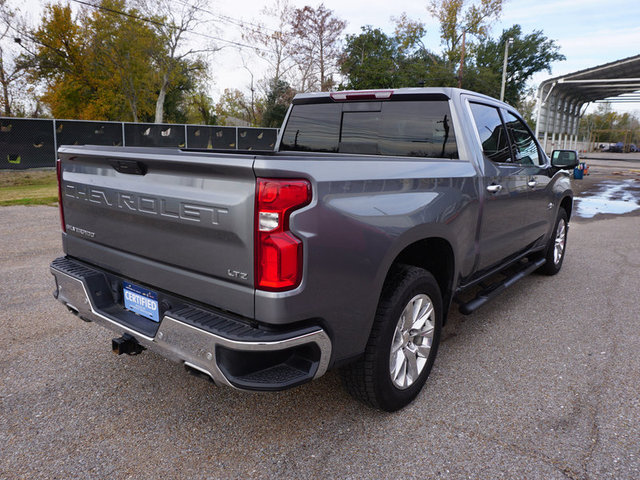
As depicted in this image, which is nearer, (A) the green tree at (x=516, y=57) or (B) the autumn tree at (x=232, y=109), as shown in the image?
(A) the green tree at (x=516, y=57)

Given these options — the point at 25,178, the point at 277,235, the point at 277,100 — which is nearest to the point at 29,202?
the point at 25,178

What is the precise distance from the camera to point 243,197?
1931mm

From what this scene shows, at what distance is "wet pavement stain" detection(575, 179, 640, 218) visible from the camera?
11.6m

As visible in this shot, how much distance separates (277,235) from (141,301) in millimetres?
1022

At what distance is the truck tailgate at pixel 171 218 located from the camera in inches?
77.8

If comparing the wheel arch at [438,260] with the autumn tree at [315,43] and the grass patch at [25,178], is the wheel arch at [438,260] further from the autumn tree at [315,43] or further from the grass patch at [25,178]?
the autumn tree at [315,43]

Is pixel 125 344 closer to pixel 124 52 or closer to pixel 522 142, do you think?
pixel 522 142

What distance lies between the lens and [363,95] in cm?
355

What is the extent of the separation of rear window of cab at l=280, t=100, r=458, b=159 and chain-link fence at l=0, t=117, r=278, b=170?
27.1ft

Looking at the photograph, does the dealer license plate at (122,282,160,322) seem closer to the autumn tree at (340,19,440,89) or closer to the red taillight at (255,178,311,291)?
the red taillight at (255,178,311,291)

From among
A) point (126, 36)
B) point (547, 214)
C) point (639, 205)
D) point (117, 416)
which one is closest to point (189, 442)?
point (117, 416)

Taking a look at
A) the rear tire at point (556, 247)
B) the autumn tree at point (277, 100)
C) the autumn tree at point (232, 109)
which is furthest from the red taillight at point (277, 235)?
the autumn tree at point (232, 109)

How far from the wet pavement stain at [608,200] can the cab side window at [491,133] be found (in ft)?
26.6

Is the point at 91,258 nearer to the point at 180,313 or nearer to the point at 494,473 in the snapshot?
the point at 180,313
